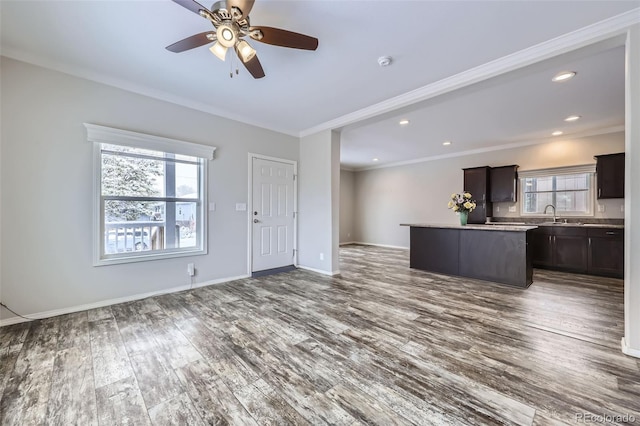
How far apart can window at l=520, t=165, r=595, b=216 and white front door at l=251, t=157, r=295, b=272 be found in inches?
208

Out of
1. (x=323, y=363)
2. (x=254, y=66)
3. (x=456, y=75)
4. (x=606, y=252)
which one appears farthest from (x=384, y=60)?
(x=606, y=252)

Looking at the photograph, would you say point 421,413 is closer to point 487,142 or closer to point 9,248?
point 9,248

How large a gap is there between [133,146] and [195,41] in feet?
5.89

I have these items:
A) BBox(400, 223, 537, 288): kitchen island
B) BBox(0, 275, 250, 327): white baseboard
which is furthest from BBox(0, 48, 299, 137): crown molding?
BBox(400, 223, 537, 288): kitchen island

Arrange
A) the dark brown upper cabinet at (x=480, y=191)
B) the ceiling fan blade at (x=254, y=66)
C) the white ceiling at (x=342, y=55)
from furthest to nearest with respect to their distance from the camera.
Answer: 1. the dark brown upper cabinet at (x=480, y=191)
2. the ceiling fan blade at (x=254, y=66)
3. the white ceiling at (x=342, y=55)

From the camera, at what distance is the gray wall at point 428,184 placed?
197 inches

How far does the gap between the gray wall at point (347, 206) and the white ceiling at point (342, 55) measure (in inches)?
189

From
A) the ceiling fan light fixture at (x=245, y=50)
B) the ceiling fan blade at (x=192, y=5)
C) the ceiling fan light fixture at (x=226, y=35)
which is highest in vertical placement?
the ceiling fan blade at (x=192, y=5)

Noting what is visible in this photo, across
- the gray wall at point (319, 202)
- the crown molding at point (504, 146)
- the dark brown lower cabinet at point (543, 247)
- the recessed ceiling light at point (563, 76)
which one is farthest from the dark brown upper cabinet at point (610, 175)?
the gray wall at point (319, 202)

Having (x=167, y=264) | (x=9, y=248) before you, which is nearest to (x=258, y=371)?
(x=167, y=264)

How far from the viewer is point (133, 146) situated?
Result: 10.2ft

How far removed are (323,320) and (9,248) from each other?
3188mm

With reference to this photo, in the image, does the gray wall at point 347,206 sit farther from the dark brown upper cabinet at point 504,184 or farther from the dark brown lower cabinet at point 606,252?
the dark brown lower cabinet at point 606,252

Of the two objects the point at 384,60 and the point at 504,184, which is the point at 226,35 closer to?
the point at 384,60
